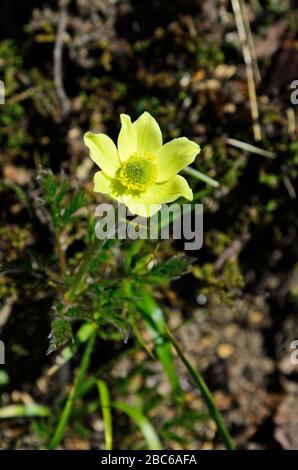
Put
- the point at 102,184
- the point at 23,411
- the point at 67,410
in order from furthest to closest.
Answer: the point at 23,411 < the point at 67,410 < the point at 102,184

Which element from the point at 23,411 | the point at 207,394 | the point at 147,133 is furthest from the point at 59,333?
the point at 23,411

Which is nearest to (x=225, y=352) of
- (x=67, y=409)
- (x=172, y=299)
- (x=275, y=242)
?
(x=172, y=299)

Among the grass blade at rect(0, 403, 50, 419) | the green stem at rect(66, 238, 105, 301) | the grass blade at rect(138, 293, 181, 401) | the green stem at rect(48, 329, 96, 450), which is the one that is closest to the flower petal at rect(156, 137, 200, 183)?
the green stem at rect(66, 238, 105, 301)

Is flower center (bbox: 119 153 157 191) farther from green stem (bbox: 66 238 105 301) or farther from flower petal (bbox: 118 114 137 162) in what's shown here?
green stem (bbox: 66 238 105 301)

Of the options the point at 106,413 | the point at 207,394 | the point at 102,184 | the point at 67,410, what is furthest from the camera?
the point at 106,413

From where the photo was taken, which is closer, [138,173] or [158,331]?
[138,173]

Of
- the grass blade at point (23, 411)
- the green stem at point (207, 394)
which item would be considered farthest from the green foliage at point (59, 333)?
the grass blade at point (23, 411)

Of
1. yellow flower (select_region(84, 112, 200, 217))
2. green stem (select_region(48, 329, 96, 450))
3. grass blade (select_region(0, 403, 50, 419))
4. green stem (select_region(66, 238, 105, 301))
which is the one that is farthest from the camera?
grass blade (select_region(0, 403, 50, 419))

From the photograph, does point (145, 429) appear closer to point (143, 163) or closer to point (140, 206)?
point (140, 206)

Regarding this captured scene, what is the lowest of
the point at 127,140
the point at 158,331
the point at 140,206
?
the point at 158,331
